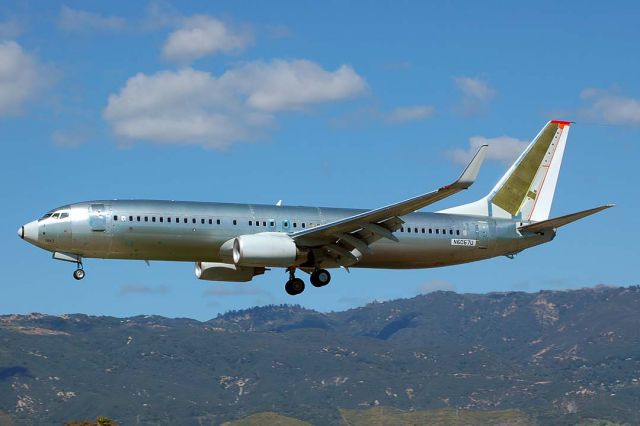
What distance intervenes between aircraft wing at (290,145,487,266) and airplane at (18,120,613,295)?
6 cm

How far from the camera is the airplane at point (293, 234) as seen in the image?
61.8m

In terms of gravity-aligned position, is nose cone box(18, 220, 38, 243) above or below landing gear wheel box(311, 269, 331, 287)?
above

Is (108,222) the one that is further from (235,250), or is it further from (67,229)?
(235,250)

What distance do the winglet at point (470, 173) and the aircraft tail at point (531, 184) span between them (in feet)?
50.5

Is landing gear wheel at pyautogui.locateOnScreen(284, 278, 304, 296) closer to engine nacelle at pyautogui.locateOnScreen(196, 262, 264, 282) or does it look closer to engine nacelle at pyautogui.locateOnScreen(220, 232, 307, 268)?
engine nacelle at pyautogui.locateOnScreen(196, 262, 264, 282)

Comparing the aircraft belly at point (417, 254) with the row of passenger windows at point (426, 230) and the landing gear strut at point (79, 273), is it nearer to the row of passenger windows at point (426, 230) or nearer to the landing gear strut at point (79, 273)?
the row of passenger windows at point (426, 230)

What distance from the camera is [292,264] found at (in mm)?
64375

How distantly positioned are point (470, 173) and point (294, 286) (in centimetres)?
1577

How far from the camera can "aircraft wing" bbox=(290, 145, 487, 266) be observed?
61.3 meters

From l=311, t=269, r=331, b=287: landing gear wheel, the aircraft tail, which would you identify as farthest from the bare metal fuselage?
the aircraft tail

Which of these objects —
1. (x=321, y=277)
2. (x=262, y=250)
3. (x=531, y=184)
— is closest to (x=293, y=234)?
(x=262, y=250)

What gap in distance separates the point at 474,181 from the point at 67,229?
856 inches

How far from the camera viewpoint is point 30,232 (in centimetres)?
6197

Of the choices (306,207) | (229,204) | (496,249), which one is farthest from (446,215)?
(229,204)
